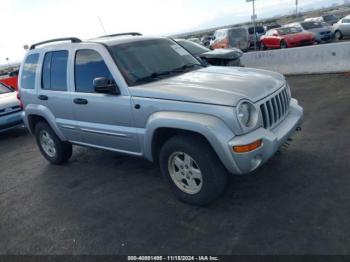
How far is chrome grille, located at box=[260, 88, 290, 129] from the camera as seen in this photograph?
11.8ft

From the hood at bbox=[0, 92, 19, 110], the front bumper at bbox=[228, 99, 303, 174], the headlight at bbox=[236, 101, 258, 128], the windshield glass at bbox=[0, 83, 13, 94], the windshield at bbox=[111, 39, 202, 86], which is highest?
the windshield at bbox=[111, 39, 202, 86]

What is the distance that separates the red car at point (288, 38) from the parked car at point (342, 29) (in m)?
2.48

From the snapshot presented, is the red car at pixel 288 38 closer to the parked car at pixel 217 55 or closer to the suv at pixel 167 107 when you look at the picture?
the parked car at pixel 217 55

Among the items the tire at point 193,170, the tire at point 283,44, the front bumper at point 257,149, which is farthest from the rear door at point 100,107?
the tire at point 283,44

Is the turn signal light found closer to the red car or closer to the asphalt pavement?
the asphalt pavement

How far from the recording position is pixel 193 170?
3.71 metres

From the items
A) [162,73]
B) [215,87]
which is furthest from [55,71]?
[215,87]

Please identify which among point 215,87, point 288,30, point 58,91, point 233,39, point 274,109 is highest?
point 215,87

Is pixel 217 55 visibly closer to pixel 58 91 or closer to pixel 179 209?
pixel 58 91

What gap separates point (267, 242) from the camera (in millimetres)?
3064

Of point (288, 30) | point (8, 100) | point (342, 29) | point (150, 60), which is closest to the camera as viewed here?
point (150, 60)

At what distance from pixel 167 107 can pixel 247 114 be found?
85cm

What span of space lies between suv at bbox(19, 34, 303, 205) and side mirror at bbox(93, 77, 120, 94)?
0.01 m

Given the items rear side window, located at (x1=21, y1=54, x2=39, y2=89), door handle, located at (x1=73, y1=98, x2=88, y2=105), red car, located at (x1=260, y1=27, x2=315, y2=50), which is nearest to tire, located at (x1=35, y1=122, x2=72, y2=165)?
rear side window, located at (x1=21, y1=54, x2=39, y2=89)
